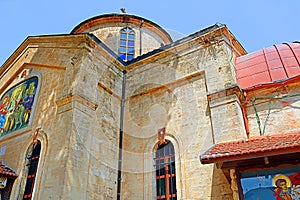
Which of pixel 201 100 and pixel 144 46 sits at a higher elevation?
pixel 144 46

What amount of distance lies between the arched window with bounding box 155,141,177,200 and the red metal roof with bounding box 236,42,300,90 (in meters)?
2.81

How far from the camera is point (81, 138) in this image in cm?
738

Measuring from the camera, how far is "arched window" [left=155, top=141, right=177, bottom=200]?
7.48m

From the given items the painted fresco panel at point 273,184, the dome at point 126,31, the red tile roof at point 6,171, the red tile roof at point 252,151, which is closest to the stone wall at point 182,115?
the painted fresco panel at point 273,184

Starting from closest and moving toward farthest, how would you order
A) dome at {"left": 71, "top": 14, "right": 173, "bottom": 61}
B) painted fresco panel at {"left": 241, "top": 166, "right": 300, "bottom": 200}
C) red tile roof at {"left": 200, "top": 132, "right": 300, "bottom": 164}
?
red tile roof at {"left": 200, "top": 132, "right": 300, "bottom": 164} < painted fresco panel at {"left": 241, "top": 166, "right": 300, "bottom": 200} < dome at {"left": 71, "top": 14, "right": 173, "bottom": 61}

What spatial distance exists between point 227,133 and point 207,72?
219cm

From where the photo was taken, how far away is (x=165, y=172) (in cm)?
782

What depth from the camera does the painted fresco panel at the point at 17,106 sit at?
→ 9.12 meters

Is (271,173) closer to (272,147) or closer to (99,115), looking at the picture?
(272,147)

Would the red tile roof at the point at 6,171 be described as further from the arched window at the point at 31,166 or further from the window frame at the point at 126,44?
the window frame at the point at 126,44

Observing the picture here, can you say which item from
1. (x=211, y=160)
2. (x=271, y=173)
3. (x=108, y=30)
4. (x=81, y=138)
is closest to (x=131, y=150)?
(x=81, y=138)

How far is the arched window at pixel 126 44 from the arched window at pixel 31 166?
6131 mm

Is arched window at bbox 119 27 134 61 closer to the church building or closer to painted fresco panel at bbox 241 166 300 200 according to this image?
the church building

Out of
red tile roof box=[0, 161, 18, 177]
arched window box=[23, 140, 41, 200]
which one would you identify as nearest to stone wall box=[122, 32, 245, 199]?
arched window box=[23, 140, 41, 200]
